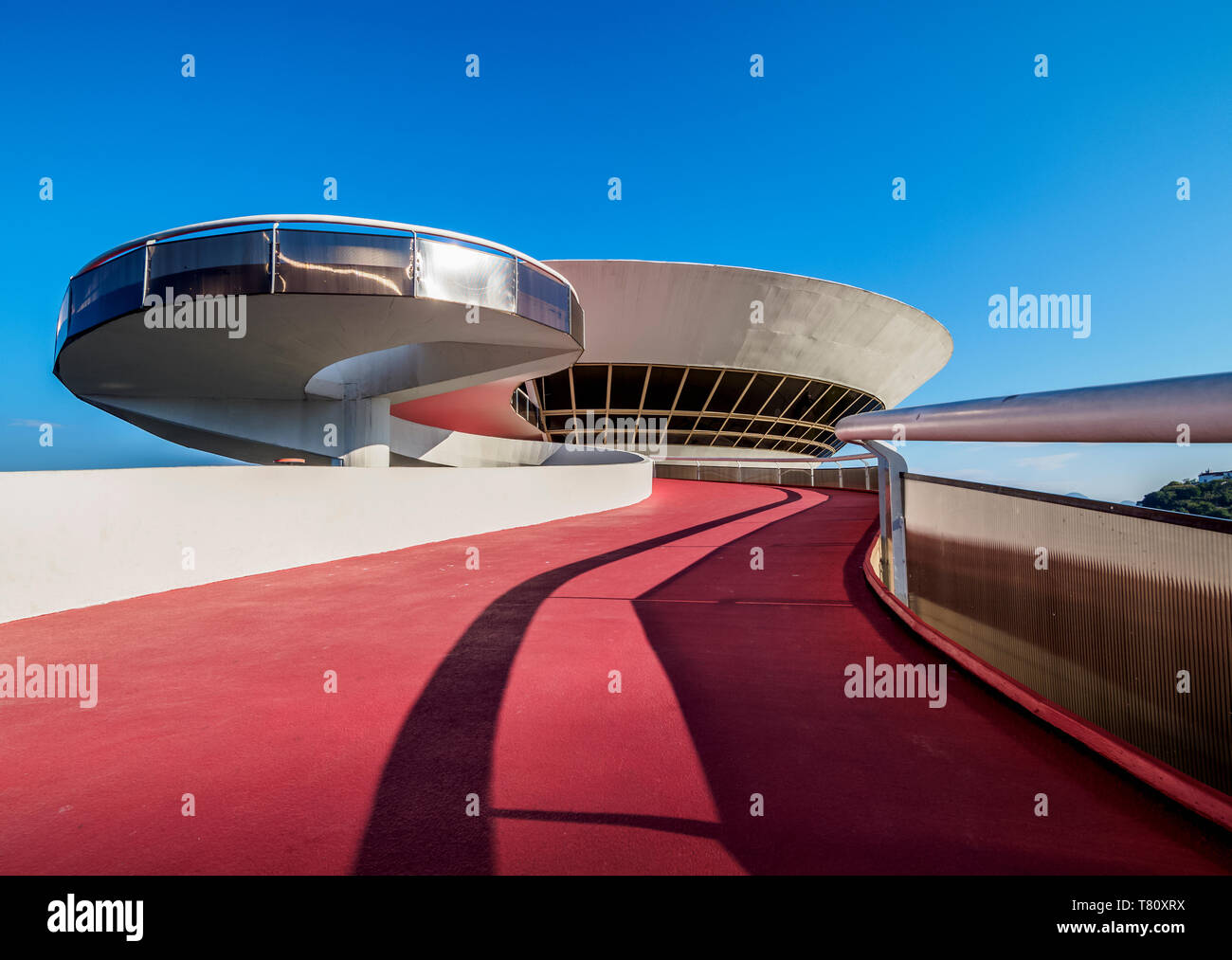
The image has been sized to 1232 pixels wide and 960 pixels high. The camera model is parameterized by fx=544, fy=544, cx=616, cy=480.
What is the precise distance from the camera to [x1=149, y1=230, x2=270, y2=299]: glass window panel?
9.77m

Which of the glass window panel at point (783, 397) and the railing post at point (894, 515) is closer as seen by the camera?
the railing post at point (894, 515)

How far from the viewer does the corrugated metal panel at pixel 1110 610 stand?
2061 mm

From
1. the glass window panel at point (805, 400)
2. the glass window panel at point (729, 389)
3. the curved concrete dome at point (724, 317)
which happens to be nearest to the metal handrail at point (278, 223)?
the curved concrete dome at point (724, 317)

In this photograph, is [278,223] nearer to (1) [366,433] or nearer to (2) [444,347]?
(2) [444,347]

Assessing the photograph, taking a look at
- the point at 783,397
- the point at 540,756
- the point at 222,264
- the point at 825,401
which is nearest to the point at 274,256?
the point at 222,264

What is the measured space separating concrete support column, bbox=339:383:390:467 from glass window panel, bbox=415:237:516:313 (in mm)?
6822

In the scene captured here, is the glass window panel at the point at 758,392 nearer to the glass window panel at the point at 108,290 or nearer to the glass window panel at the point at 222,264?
the glass window panel at the point at 222,264

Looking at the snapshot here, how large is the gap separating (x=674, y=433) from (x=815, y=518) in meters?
21.2

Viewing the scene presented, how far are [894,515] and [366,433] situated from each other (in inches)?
592

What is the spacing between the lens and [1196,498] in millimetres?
2543

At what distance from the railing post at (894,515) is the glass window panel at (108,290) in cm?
1278

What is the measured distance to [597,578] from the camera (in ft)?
20.5
